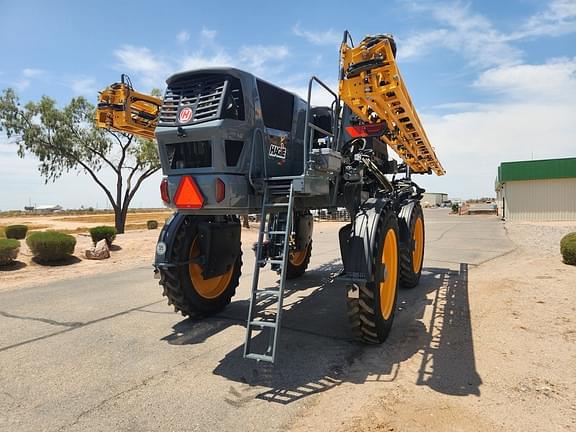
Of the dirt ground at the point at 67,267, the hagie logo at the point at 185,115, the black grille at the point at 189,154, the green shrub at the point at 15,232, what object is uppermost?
the hagie logo at the point at 185,115

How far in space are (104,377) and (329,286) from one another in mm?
4596

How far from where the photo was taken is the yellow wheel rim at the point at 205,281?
18.2ft

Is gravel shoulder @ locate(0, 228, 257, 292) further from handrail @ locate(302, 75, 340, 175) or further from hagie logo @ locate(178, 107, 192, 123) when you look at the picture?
handrail @ locate(302, 75, 340, 175)

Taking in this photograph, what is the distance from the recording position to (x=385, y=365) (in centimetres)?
402

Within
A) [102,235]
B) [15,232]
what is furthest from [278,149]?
[15,232]

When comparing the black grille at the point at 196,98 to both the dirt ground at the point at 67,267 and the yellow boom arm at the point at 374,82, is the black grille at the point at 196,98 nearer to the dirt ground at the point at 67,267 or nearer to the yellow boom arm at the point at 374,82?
the yellow boom arm at the point at 374,82

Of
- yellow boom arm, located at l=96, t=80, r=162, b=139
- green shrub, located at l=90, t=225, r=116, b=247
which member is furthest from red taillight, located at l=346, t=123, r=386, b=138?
green shrub, located at l=90, t=225, r=116, b=247

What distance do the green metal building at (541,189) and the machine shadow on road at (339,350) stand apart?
2451cm

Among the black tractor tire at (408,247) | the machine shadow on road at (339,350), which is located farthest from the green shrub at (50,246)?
the black tractor tire at (408,247)

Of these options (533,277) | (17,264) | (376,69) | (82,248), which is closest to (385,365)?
(376,69)

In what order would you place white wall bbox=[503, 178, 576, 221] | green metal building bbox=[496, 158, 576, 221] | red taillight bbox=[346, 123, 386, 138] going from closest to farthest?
red taillight bbox=[346, 123, 386, 138], green metal building bbox=[496, 158, 576, 221], white wall bbox=[503, 178, 576, 221]

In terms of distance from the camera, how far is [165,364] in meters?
4.16

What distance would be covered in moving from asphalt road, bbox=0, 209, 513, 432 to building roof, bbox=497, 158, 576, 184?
24379mm

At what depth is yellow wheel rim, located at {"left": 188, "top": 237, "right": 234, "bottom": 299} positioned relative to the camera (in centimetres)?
554
